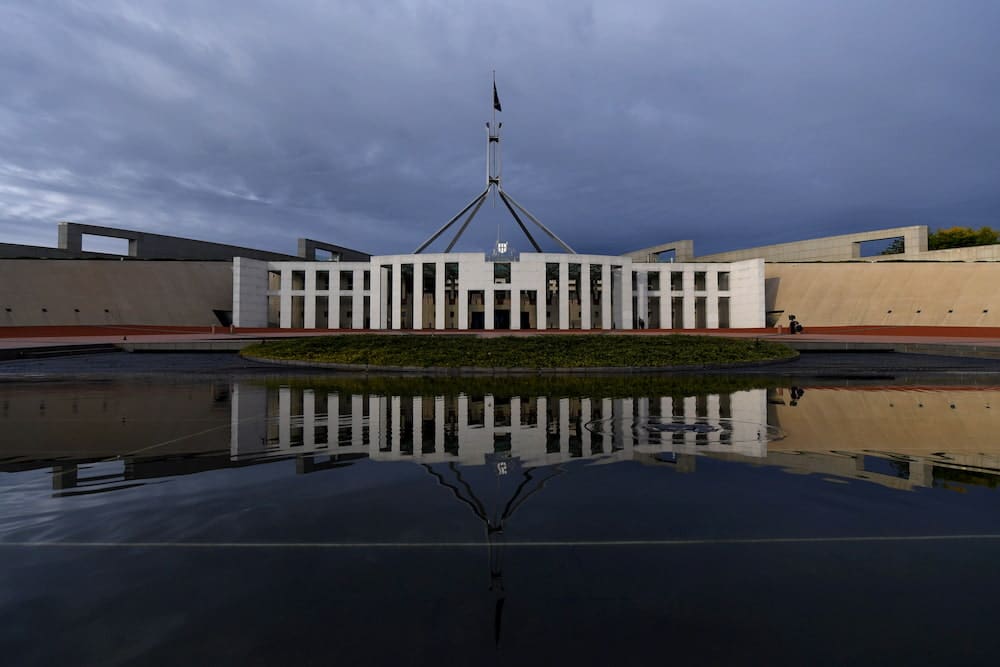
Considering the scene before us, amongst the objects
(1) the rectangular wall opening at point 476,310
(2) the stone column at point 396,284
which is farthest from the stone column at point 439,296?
(1) the rectangular wall opening at point 476,310

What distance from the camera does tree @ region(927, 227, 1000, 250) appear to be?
65406 mm

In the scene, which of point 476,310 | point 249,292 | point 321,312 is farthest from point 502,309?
point 249,292

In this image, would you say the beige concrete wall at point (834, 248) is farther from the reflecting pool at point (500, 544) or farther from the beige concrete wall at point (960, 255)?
the reflecting pool at point (500, 544)

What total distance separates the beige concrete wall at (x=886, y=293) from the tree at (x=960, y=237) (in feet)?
84.6

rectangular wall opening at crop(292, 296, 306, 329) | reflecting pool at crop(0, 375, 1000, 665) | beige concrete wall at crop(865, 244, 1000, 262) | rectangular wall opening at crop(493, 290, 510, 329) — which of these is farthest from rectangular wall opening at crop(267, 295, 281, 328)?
beige concrete wall at crop(865, 244, 1000, 262)

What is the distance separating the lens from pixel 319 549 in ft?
11.3

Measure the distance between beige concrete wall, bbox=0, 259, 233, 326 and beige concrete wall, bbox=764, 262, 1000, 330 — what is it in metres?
54.8

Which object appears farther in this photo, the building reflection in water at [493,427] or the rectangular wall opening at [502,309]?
the rectangular wall opening at [502,309]

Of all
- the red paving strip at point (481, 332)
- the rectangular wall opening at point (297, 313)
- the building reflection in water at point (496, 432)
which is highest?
the rectangular wall opening at point (297, 313)

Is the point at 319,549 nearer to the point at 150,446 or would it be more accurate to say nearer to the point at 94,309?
the point at 150,446

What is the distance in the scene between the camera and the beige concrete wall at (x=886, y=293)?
143 feet

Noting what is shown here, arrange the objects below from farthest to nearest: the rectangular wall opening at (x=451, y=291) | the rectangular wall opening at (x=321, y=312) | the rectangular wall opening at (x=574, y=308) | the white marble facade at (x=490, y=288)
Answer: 1. the rectangular wall opening at (x=321, y=312)
2. the rectangular wall opening at (x=574, y=308)
3. the rectangular wall opening at (x=451, y=291)
4. the white marble facade at (x=490, y=288)

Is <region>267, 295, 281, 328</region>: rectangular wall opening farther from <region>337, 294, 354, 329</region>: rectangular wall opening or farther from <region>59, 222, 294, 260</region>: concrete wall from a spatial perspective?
<region>59, 222, 294, 260</region>: concrete wall

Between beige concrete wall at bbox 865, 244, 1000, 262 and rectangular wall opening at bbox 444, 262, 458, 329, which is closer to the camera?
rectangular wall opening at bbox 444, 262, 458, 329
